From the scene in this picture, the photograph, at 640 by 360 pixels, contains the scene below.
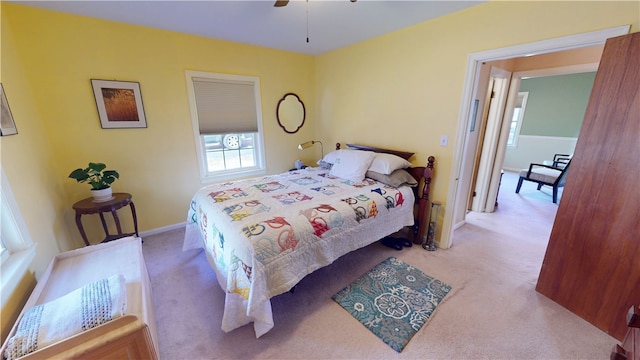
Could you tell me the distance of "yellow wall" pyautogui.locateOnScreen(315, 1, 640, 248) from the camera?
1.67m

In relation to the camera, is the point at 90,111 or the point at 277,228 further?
the point at 90,111

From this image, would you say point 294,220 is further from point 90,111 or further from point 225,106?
point 90,111

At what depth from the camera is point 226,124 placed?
3.22 meters

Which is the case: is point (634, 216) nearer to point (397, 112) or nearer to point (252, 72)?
point (397, 112)

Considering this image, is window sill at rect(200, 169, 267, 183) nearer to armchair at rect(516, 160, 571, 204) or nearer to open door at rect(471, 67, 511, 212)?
open door at rect(471, 67, 511, 212)

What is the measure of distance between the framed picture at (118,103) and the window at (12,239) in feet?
4.30

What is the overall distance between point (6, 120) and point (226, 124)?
1.87 m

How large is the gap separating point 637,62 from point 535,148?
5.80m

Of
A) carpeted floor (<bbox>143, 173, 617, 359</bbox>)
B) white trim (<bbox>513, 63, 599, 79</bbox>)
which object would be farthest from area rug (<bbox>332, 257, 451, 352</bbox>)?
white trim (<bbox>513, 63, 599, 79</bbox>)

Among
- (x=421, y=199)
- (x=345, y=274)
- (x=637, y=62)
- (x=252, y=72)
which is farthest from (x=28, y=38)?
(x=637, y=62)

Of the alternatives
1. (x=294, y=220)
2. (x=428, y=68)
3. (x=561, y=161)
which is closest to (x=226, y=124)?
(x=294, y=220)

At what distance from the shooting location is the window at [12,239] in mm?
1283

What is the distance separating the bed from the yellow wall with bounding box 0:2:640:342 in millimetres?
479

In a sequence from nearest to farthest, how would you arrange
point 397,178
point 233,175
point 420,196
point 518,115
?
point 397,178 → point 420,196 → point 233,175 → point 518,115
